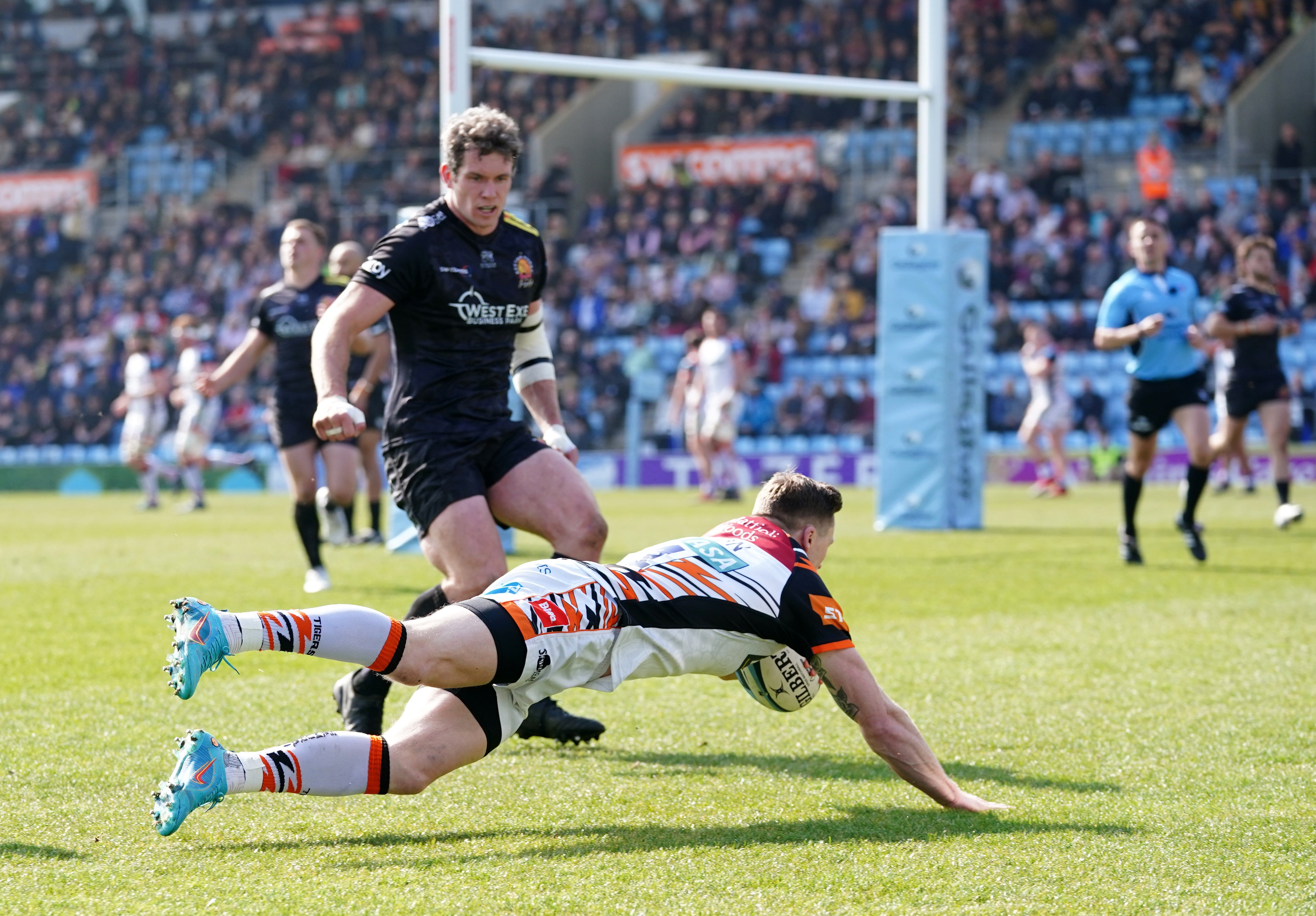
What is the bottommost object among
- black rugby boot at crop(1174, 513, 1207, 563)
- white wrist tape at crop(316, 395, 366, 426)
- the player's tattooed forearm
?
black rugby boot at crop(1174, 513, 1207, 563)

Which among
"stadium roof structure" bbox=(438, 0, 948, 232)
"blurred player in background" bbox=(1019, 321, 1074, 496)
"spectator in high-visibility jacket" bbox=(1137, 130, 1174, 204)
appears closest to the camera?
"stadium roof structure" bbox=(438, 0, 948, 232)

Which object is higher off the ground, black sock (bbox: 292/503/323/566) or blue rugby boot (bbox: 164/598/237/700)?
blue rugby boot (bbox: 164/598/237/700)

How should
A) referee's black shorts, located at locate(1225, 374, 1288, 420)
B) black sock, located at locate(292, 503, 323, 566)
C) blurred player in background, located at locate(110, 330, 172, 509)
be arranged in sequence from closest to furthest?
black sock, located at locate(292, 503, 323, 566)
referee's black shorts, located at locate(1225, 374, 1288, 420)
blurred player in background, located at locate(110, 330, 172, 509)

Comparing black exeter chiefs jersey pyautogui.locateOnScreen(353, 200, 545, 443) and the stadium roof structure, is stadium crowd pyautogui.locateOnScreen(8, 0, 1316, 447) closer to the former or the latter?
the stadium roof structure

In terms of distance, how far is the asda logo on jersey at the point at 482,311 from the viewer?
15.9 feet

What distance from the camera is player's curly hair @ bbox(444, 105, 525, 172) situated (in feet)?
15.3

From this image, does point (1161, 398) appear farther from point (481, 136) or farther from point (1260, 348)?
point (481, 136)

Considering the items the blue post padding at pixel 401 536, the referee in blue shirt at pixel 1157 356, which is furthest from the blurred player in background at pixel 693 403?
the referee in blue shirt at pixel 1157 356

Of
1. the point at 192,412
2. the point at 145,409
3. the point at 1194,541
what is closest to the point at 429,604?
the point at 1194,541

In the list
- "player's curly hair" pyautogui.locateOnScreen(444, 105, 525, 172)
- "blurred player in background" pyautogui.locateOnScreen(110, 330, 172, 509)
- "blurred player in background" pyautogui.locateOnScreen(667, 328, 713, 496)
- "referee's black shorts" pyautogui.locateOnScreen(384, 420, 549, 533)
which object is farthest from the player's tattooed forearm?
"blurred player in background" pyautogui.locateOnScreen(110, 330, 172, 509)

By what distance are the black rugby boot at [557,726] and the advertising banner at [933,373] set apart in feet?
29.1

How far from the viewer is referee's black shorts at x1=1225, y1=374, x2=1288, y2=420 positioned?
39.8ft

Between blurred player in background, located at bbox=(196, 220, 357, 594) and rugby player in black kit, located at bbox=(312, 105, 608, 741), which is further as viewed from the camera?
blurred player in background, located at bbox=(196, 220, 357, 594)

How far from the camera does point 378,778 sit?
3.71 metres
